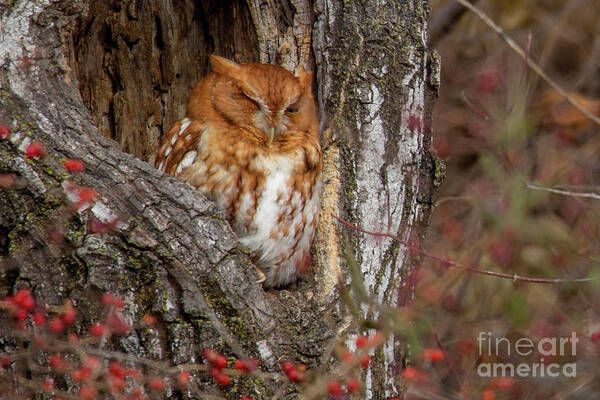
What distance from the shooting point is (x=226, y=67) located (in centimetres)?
316

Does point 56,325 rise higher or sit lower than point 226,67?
lower

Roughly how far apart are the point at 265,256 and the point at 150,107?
3.05ft

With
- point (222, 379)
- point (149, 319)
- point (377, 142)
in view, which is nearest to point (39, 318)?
point (149, 319)

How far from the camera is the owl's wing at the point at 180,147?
10.2ft

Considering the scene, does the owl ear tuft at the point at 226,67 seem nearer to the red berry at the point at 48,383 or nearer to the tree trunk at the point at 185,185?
the tree trunk at the point at 185,185

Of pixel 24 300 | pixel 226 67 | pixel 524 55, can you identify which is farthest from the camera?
pixel 524 55

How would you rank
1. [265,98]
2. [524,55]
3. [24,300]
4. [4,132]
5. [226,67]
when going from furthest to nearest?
[524,55] → [226,67] → [265,98] → [4,132] → [24,300]

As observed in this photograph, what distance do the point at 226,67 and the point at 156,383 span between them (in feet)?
3.93

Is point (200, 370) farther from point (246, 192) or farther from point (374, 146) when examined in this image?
Result: point (374, 146)

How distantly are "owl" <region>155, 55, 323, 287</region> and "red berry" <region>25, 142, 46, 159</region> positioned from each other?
2.07ft

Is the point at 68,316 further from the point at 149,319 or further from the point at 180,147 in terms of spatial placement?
the point at 180,147

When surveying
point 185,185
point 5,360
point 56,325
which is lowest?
point 5,360

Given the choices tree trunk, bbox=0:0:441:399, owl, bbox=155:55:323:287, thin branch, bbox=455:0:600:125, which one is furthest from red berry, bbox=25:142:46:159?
thin branch, bbox=455:0:600:125

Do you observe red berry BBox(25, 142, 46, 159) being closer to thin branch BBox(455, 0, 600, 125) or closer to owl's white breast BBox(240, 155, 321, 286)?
owl's white breast BBox(240, 155, 321, 286)
